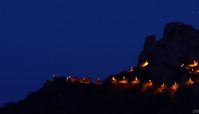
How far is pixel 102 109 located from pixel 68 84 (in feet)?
25.9

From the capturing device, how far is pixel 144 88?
78.9 m

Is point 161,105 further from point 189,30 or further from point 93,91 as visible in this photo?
point 189,30

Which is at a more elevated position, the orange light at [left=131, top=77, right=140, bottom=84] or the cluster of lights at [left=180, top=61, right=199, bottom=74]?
the cluster of lights at [left=180, top=61, right=199, bottom=74]

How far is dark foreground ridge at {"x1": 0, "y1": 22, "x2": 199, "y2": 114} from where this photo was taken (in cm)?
7494

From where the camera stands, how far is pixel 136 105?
7594 centimetres

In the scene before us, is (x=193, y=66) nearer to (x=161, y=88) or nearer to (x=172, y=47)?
(x=172, y=47)

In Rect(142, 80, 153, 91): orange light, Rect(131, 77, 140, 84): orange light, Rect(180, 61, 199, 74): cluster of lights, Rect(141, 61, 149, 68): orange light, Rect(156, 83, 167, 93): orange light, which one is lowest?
Rect(156, 83, 167, 93): orange light

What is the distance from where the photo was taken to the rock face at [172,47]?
276 feet

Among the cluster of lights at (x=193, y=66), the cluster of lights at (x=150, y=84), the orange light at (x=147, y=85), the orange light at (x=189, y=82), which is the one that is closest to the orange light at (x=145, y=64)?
the cluster of lights at (x=150, y=84)

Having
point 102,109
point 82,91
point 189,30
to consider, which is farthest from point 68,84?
point 189,30

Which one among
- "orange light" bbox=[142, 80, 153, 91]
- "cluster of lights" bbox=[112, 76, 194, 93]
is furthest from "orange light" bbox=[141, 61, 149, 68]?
"orange light" bbox=[142, 80, 153, 91]

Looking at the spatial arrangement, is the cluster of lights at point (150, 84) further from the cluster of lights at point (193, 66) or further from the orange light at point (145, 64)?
the orange light at point (145, 64)

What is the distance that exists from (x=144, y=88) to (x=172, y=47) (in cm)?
838

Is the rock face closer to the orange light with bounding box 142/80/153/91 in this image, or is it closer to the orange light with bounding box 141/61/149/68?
the orange light with bounding box 141/61/149/68
